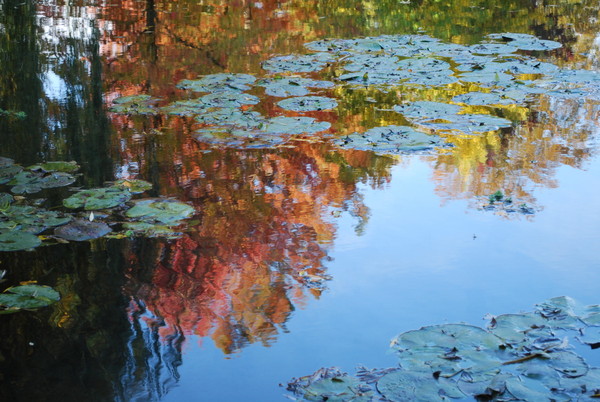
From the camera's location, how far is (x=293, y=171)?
3.98m

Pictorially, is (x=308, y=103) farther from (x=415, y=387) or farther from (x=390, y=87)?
(x=415, y=387)

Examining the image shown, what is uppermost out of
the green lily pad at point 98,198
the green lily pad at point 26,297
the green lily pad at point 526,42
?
the green lily pad at point 526,42

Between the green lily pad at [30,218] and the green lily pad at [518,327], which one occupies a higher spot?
the green lily pad at [30,218]

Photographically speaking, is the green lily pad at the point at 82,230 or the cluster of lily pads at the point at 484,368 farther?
the green lily pad at the point at 82,230

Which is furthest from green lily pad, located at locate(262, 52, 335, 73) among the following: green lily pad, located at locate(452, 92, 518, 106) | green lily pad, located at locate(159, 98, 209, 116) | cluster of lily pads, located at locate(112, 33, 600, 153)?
green lily pad, located at locate(452, 92, 518, 106)

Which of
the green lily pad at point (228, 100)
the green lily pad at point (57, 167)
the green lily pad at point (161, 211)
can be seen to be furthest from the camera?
the green lily pad at point (228, 100)

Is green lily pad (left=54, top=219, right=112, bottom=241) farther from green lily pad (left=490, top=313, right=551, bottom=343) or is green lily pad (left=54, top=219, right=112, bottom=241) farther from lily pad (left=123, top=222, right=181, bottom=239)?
green lily pad (left=490, top=313, right=551, bottom=343)

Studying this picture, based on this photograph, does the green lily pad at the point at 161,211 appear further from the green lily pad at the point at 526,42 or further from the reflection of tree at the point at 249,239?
the green lily pad at the point at 526,42

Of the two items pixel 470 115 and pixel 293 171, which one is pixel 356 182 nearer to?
pixel 293 171

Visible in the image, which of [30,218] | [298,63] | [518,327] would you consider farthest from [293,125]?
[518,327]

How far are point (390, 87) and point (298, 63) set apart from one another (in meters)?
1.08

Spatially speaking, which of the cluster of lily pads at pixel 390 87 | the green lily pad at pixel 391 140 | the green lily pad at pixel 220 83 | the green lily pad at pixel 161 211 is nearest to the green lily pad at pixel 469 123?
the cluster of lily pads at pixel 390 87

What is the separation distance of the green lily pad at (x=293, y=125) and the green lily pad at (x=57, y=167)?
126cm

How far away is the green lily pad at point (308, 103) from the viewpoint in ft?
16.5
